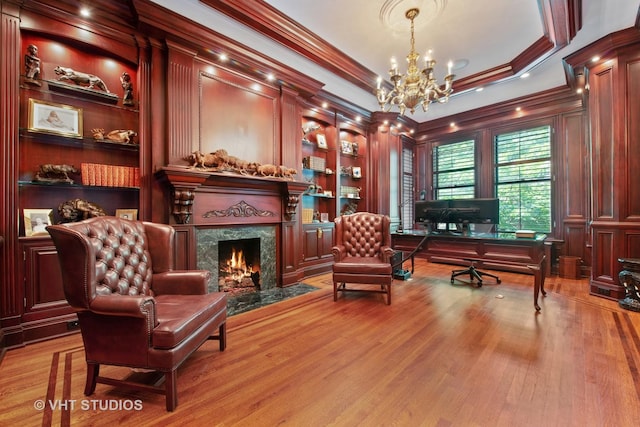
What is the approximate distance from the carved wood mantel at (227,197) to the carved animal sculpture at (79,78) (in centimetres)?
100

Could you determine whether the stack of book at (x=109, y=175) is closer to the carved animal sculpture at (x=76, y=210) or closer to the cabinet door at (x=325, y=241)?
the carved animal sculpture at (x=76, y=210)

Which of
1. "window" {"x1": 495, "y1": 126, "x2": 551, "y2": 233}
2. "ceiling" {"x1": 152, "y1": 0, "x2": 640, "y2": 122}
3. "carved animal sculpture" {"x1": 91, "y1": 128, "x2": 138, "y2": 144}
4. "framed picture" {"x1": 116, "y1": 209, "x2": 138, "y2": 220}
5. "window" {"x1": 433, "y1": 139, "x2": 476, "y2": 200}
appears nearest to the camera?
"carved animal sculpture" {"x1": 91, "y1": 128, "x2": 138, "y2": 144}

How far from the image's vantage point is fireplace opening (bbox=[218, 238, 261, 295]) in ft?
12.3

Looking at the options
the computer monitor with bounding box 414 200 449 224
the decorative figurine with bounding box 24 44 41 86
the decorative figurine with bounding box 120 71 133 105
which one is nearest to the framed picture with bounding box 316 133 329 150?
the computer monitor with bounding box 414 200 449 224

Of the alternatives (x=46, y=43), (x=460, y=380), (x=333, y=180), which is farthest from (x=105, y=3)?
(x=460, y=380)

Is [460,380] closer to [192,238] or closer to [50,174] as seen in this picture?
[192,238]

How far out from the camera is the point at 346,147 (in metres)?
5.58

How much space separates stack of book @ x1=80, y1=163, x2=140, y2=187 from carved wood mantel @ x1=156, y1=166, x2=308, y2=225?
239 mm

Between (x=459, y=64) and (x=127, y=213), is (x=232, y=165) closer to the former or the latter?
(x=127, y=213)

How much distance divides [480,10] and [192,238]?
4.23 m

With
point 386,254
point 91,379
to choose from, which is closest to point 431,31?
point 386,254

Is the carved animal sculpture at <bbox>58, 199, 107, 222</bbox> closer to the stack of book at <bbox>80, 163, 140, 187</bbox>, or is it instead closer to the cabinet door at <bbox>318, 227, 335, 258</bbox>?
the stack of book at <bbox>80, 163, 140, 187</bbox>

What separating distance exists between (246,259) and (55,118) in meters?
2.57

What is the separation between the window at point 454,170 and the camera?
6.11 metres
